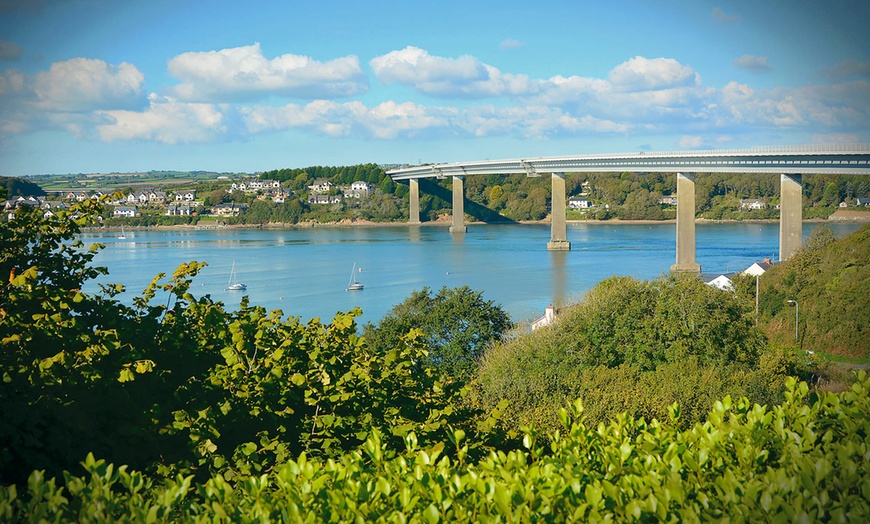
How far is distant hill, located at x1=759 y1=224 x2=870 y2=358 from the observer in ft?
57.4

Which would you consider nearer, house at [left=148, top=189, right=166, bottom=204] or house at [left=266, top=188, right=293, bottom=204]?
house at [left=148, top=189, right=166, bottom=204]

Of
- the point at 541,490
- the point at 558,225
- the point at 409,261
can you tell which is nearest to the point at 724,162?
the point at 558,225

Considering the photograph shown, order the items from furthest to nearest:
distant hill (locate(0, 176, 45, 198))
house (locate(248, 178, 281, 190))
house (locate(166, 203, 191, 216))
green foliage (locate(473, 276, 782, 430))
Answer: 1. house (locate(248, 178, 281, 190))
2. house (locate(166, 203, 191, 216))
3. distant hill (locate(0, 176, 45, 198))
4. green foliage (locate(473, 276, 782, 430))

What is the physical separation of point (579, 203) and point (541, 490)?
79.2 m

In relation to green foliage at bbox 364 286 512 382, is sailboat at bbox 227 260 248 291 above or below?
below

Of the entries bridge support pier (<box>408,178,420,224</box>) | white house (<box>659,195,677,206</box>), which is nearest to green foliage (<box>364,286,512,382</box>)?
bridge support pier (<box>408,178,420,224</box>)

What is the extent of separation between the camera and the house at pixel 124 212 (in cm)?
7469

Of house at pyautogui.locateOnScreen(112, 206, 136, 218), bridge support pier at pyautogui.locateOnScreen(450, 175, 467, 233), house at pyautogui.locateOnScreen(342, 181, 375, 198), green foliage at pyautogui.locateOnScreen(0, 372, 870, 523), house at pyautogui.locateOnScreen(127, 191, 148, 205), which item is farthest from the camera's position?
house at pyautogui.locateOnScreen(342, 181, 375, 198)

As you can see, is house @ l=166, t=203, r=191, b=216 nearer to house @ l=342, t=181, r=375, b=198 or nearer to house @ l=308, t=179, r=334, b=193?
house @ l=308, t=179, r=334, b=193

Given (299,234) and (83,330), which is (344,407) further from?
(299,234)

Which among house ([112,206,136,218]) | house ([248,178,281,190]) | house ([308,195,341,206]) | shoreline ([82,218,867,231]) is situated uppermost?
house ([248,178,281,190])

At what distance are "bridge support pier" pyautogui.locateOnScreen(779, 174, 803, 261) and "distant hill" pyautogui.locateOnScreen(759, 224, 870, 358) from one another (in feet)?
21.0

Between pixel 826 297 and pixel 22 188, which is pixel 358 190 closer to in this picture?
pixel 22 188

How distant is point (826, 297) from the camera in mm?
19406
